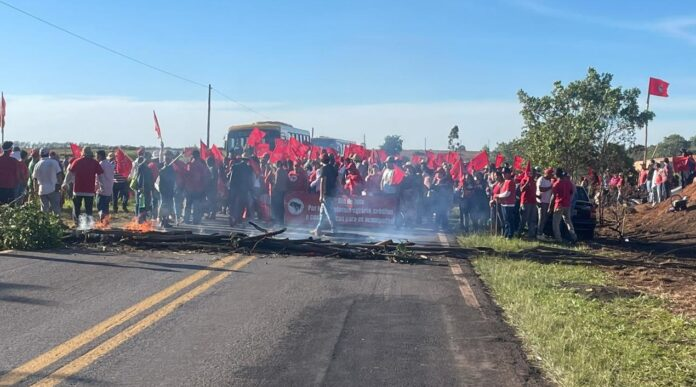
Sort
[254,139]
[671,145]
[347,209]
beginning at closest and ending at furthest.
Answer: [347,209] < [254,139] < [671,145]

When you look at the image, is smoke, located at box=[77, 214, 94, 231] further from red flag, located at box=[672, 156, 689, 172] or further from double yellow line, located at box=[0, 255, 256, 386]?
red flag, located at box=[672, 156, 689, 172]

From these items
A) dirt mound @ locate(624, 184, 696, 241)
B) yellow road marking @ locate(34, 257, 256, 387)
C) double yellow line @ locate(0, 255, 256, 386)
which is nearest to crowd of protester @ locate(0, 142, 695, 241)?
dirt mound @ locate(624, 184, 696, 241)

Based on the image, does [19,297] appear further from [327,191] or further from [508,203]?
[508,203]

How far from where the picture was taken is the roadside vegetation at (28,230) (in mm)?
12008

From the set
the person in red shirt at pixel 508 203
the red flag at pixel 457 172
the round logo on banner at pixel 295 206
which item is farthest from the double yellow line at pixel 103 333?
the red flag at pixel 457 172

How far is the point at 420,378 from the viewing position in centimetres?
573

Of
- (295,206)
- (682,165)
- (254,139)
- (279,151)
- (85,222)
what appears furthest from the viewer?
(254,139)

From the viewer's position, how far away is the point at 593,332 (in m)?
7.40

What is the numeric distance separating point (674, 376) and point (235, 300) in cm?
462

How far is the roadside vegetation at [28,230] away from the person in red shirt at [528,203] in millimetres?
10391

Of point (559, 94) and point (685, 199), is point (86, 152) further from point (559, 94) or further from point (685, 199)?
point (559, 94)

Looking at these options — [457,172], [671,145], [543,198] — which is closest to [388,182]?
[457,172]

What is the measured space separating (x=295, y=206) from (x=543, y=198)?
239 inches

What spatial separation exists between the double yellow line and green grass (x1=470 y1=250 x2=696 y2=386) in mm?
3639
